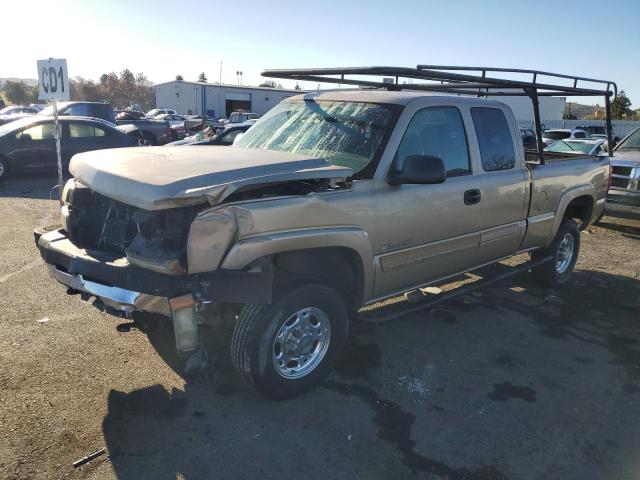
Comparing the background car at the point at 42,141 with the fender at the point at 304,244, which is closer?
the fender at the point at 304,244

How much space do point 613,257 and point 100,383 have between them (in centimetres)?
723

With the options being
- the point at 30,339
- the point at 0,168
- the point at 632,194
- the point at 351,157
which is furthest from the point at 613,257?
the point at 0,168

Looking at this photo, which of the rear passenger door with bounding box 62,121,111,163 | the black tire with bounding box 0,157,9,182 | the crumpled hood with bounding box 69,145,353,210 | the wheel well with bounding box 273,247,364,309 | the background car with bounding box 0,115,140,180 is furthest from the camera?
the rear passenger door with bounding box 62,121,111,163

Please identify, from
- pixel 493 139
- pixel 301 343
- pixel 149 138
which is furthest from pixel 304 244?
pixel 149 138

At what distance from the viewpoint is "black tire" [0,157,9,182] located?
467 inches

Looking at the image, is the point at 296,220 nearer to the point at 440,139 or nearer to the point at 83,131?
the point at 440,139

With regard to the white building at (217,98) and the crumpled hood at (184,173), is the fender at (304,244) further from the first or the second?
the white building at (217,98)

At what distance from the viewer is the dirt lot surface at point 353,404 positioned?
2992mm

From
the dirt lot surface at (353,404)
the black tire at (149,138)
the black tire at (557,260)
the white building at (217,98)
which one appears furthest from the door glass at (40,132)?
the white building at (217,98)

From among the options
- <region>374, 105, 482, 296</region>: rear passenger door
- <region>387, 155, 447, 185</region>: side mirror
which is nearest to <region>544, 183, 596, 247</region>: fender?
<region>374, 105, 482, 296</region>: rear passenger door

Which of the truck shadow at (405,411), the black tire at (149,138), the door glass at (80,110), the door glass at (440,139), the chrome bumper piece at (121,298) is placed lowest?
the truck shadow at (405,411)

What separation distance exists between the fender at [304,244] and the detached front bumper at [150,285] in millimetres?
102

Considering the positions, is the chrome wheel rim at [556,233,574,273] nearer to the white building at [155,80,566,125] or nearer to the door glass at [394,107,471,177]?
the door glass at [394,107,471,177]

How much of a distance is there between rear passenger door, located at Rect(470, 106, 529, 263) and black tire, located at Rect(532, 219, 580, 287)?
1059 millimetres
